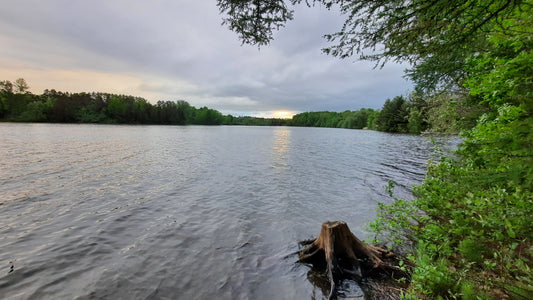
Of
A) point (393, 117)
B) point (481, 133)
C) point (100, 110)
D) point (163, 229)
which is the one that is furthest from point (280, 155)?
point (100, 110)

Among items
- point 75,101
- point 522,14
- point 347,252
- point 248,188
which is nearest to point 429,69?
point 522,14

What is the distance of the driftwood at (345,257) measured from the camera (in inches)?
206

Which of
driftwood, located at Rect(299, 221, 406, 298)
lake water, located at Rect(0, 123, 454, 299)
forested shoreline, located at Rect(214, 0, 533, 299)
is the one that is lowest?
lake water, located at Rect(0, 123, 454, 299)

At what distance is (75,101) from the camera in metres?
108

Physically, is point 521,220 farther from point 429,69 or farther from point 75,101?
point 75,101

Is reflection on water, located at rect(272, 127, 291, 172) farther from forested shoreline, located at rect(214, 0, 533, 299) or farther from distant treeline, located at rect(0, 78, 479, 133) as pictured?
distant treeline, located at rect(0, 78, 479, 133)

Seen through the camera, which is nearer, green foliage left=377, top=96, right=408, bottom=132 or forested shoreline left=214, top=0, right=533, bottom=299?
forested shoreline left=214, top=0, right=533, bottom=299

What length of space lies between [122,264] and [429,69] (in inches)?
502

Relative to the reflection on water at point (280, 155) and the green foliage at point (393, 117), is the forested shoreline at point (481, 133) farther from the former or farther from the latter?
the green foliage at point (393, 117)

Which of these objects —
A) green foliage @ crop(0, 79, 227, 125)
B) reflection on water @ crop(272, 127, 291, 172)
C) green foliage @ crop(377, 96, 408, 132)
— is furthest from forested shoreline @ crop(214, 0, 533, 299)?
green foliage @ crop(0, 79, 227, 125)

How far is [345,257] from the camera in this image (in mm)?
5578

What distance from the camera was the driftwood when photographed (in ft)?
17.2

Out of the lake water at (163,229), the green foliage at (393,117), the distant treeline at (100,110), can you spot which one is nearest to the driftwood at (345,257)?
the lake water at (163,229)

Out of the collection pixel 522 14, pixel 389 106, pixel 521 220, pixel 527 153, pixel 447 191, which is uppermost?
pixel 389 106
